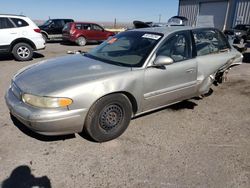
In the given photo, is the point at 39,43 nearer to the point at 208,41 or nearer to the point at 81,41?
the point at 81,41

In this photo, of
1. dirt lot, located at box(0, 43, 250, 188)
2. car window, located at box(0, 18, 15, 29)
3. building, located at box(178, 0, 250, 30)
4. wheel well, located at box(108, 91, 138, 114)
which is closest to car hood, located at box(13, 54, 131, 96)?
wheel well, located at box(108, 91, 138, 114)

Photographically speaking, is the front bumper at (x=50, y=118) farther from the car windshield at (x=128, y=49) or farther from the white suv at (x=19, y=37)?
the white suv at (x=19, y=37)

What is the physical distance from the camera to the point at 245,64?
8.88m

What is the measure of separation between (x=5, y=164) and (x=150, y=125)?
84.4 inches

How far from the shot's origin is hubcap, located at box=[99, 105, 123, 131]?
321cm

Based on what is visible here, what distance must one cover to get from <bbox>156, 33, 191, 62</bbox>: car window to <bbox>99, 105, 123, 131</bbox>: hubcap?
3.72ft

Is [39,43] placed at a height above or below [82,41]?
above

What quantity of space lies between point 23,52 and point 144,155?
25.0ft

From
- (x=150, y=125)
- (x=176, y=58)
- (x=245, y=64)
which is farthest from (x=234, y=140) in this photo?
(x=245, y=64)

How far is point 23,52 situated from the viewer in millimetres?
8984

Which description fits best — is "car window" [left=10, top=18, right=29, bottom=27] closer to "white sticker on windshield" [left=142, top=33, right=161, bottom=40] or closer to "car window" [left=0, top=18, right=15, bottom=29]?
"car window" [left=0, top=18, right=15, bottom=29]

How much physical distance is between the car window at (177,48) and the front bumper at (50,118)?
166 centimetres

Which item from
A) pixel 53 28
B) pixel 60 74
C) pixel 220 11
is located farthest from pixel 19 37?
pixel 220 11

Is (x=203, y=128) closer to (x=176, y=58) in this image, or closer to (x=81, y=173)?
(x=176, y=58)
